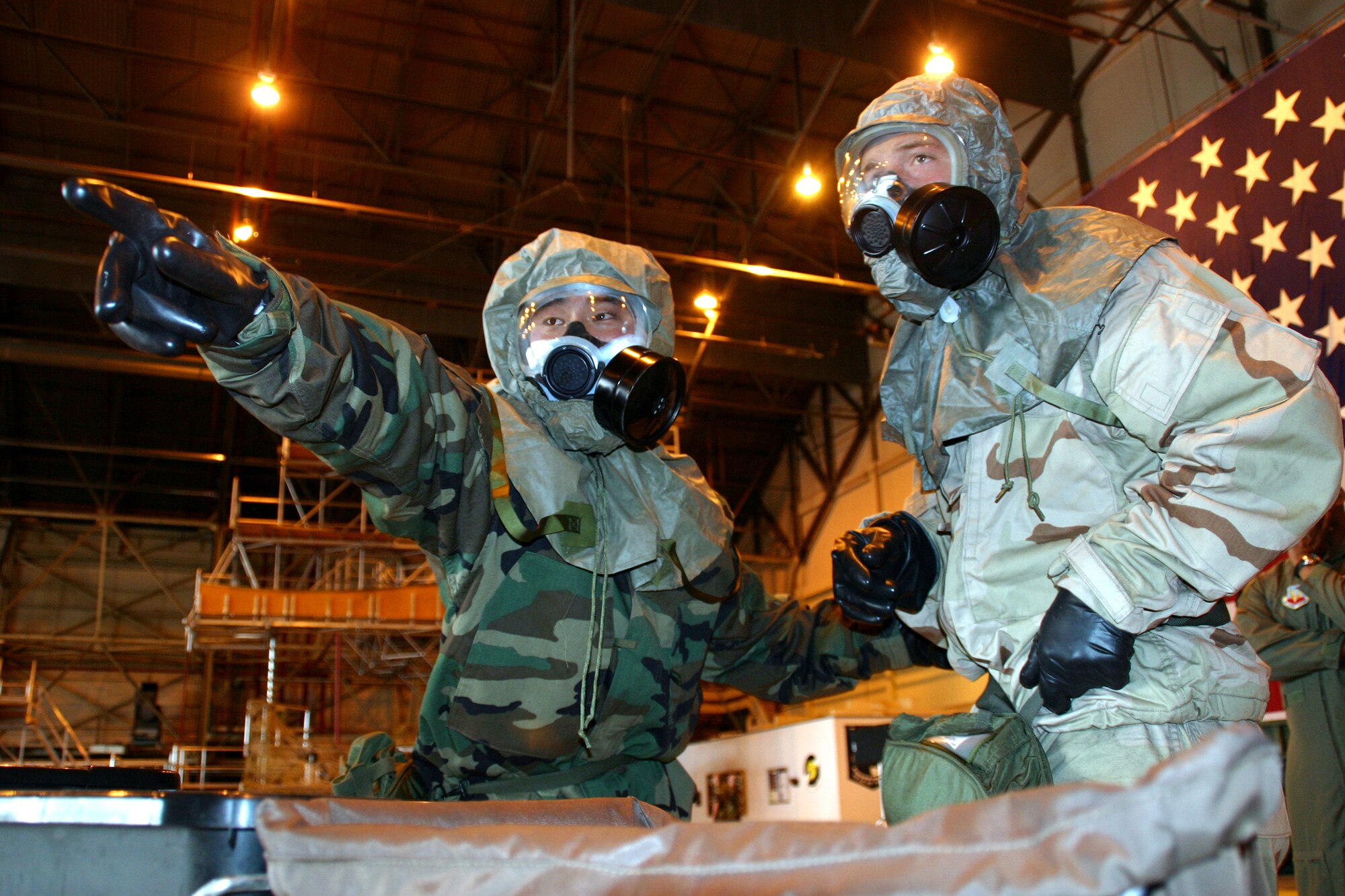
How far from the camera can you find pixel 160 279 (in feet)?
5.69

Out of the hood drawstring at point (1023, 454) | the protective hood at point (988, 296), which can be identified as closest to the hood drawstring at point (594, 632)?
the protective hood at point (988, 296)

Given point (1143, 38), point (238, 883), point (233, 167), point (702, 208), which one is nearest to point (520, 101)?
point (702, 208)

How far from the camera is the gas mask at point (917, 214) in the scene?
6.89ft

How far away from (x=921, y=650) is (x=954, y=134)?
1.52 m

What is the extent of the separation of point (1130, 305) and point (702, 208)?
13147mm

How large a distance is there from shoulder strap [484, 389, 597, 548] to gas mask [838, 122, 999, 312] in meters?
0.99

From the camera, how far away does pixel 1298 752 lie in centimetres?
435

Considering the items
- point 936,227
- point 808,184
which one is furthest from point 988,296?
point 808,184

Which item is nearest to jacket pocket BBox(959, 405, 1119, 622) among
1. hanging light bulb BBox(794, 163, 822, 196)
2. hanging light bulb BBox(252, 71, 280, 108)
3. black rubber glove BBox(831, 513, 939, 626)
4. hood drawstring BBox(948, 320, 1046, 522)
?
hood drawstring BBox(948, 320, 1046, 522)

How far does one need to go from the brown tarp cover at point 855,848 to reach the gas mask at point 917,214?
4.86 feet

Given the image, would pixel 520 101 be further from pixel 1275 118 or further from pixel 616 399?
pixel 616 399

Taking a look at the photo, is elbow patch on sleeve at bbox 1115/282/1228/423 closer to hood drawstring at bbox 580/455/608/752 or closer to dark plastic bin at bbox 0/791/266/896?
hood drawstring at bbox 580/455/608/752

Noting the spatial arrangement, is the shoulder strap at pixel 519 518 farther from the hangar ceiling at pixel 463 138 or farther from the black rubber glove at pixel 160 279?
the hangar ceiling at pixel 463 138

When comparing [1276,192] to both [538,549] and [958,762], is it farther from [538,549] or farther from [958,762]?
[958,762]
